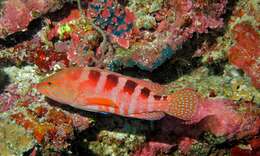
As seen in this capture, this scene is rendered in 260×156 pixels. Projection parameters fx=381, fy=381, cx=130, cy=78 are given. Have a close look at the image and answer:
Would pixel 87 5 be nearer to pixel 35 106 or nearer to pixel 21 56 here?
pixel 21 56

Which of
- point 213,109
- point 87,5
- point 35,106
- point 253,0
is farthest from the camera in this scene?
point 253,0

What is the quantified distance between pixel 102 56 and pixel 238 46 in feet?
7.55

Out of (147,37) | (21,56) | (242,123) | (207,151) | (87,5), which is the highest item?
(87,5)

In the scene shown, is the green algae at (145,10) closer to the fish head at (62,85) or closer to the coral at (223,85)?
the coral at (223,85)

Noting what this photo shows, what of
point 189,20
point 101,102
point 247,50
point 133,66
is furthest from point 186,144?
point 101,102

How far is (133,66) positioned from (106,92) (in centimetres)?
101

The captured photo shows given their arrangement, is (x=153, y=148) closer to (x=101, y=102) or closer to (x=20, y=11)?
(x=101, y=102)

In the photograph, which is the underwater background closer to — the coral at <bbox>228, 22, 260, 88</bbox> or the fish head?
the coral at <bbox>228, 22, 260, 88</bbox>

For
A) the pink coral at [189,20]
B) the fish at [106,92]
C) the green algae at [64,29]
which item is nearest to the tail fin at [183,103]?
the fish at [106,92]

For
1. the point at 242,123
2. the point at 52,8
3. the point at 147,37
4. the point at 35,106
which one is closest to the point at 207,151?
the point at 242,123

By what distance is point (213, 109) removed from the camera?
5.70 m

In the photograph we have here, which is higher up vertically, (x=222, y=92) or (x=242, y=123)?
(x=222, y=92)

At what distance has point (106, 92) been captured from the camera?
4320 mm

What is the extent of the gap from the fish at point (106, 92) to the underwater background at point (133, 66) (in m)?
0.21
